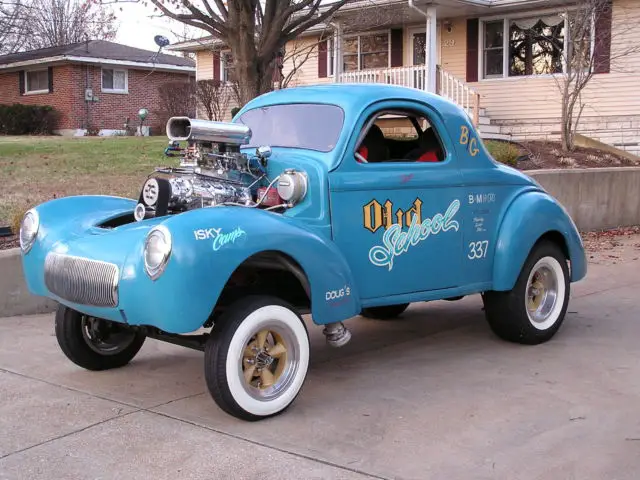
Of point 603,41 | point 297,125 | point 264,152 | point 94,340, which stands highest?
point 603,41

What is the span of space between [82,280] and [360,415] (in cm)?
180

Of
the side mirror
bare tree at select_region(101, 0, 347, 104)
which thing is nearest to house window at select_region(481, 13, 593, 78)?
bare tree at select_region(101, 0, 347, 104)

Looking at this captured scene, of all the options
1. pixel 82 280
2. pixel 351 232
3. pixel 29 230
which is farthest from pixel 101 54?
pixel 82 280

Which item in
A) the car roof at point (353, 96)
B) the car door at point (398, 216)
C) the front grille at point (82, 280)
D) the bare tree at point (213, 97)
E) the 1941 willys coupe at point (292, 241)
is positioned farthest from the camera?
the bare tree at point (213, 97)

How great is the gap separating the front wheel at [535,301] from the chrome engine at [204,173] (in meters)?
2.20

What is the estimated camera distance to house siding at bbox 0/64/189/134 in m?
29.2

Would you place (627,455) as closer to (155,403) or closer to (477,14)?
(155,403)

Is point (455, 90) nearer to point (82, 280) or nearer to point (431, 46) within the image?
point (431, 46)

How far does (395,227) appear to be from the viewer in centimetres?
543

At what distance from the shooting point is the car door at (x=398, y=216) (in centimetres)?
521

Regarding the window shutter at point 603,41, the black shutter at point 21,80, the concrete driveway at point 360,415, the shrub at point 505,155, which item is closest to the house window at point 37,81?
the black shutter at point 21,80

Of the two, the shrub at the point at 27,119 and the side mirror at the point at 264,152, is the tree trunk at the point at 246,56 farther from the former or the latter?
the shrub at the point at 27,119

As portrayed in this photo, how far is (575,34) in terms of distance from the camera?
56.3 feet

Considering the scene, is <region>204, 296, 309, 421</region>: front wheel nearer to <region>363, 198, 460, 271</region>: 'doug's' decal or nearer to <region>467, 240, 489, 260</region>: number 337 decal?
<region>363, 198, 460, 271</region>: 'doug's' decal
